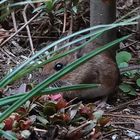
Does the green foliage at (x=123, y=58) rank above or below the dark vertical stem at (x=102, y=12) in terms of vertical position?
below

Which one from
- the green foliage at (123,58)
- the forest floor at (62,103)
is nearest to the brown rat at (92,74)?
the forest floor at (62,103)

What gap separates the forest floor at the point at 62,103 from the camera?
232cm

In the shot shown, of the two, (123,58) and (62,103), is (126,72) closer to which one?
(123,58)

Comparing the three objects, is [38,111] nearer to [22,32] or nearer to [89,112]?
[89,112]

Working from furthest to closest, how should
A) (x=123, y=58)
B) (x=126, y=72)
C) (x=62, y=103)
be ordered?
1. (x=123, y=58)
2. (x=126, y=72)
3. (x=62, y=103)

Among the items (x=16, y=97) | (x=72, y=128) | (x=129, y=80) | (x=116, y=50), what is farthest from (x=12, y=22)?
(x=16, y=97)

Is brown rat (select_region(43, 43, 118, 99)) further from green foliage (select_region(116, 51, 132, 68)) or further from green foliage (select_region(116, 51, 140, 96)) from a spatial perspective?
green foliage (select_region(116, 51, 132, 68))

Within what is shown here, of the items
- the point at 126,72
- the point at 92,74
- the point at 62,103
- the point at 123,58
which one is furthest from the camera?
the point at 123,58

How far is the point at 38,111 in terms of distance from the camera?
2.49m

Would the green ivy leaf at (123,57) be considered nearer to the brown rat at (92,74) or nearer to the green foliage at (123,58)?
the green foliage at (123,58)

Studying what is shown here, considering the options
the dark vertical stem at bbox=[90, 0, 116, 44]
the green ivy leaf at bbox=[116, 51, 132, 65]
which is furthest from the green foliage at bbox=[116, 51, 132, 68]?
the dark vertical stem at bbox=[90, 0, 116, 44]

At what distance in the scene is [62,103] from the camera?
2449 millimetres

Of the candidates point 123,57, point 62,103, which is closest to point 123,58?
point 123,57

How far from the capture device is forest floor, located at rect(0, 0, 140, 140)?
7.60 feet
